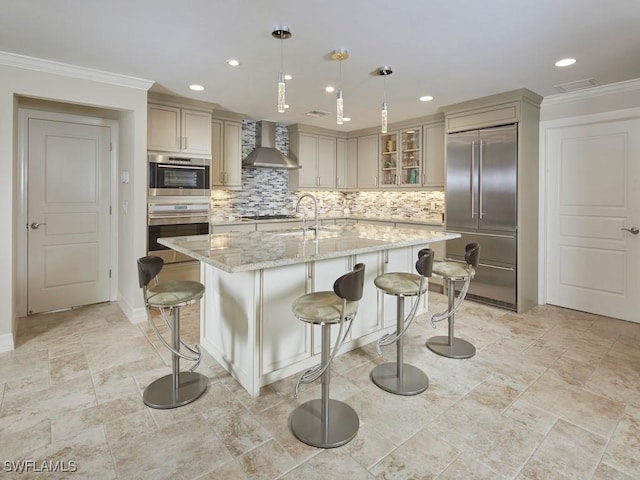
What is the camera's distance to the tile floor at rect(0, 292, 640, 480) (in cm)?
178

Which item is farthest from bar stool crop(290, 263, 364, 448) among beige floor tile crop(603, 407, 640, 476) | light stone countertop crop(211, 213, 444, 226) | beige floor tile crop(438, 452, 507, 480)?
light stone countertop crop(211, 213, 444, 226)

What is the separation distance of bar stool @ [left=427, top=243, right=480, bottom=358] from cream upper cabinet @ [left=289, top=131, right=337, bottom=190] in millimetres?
3391

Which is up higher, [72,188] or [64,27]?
[64,27]

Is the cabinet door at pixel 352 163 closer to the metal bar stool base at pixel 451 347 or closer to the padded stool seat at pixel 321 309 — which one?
the metal bar stool base at pixel 451 347

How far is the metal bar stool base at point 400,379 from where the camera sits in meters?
2.44

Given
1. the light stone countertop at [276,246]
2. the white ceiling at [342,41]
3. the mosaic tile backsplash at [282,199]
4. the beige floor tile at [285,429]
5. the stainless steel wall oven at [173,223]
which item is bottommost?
the beige floor tile at [285,429]

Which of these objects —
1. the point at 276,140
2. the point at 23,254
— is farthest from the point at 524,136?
the point at 23,254

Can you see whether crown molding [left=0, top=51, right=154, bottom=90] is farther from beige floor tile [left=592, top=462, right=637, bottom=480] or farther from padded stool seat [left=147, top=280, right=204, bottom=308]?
beige floor tile [left=592, top=462, right=637, bottom=480]

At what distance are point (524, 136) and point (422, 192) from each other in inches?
78.8

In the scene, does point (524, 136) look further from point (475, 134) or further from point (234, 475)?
point (234, 475)

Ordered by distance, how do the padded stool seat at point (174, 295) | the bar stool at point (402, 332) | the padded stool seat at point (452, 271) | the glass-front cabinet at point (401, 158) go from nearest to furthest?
the padded stool seat at point (174, 295), the bar stool at point (402, 332), the padded stool seat at point (452, 271), the glass-front cabinet at point (401, 158)

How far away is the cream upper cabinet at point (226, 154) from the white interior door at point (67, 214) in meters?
1.28

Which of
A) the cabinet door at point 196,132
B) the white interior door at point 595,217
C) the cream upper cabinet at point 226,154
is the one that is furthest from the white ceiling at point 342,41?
the cream upper cabinet at point 226,154

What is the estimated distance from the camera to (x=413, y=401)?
2.34m
